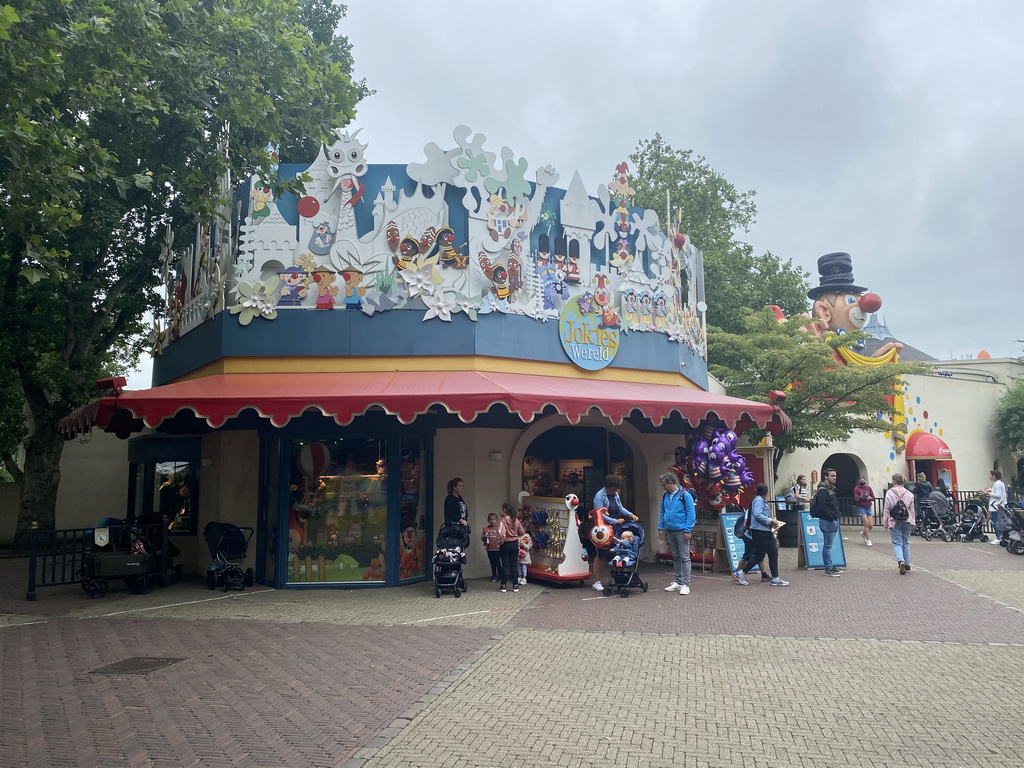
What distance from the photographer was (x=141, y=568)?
11367mm

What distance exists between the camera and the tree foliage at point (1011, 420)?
30141mm

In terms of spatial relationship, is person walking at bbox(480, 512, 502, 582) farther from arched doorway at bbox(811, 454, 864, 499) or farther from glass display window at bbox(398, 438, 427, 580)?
arched doorway at bbox(811, 454, 864, 499)

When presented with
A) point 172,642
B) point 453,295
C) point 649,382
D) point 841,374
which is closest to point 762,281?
point 841,374

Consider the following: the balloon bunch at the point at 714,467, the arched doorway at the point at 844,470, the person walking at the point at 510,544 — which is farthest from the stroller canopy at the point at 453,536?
the arched doorway at the point at 844,470

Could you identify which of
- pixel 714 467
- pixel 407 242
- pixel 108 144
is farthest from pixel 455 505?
pixel 108 144

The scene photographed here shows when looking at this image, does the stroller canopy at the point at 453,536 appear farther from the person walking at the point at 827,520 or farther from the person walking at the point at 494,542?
the person walking at the point at 827,520

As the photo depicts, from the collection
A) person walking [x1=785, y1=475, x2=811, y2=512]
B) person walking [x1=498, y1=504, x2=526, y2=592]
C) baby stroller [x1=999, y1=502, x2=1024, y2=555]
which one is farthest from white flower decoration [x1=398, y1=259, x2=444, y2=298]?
baby stroller [x1=999, y1=502, x2=1024, y2=555]

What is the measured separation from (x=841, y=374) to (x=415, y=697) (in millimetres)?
18073

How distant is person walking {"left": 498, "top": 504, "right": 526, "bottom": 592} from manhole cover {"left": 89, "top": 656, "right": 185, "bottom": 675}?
499 centimetres

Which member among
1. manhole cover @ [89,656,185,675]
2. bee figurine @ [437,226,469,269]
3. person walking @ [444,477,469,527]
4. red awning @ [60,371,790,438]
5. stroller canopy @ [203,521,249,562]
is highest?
bee figurine @ [437,226,469,269]

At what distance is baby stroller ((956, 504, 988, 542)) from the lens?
18.3 m

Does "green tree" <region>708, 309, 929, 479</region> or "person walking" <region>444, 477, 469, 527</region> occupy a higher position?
"green tree" <region>708, 309, 929, 479</region>

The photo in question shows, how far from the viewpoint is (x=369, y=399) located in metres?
10.0

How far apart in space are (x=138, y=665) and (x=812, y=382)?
737 inches
